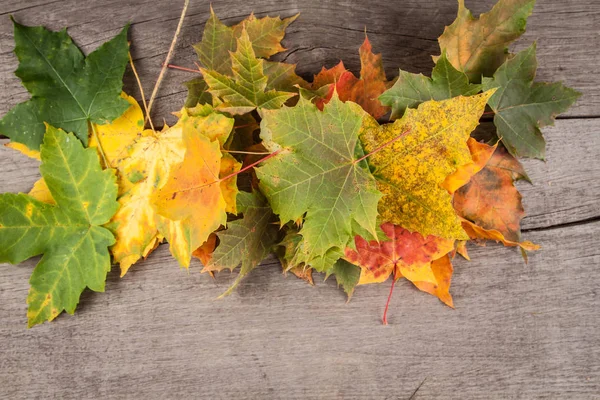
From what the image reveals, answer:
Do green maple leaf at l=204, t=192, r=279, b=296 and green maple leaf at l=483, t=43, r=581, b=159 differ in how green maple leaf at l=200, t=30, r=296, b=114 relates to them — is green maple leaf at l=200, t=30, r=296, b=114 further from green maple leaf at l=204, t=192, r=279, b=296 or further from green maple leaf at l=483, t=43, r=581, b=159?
green maple leaf at l=483, t=43, r=581, b=159

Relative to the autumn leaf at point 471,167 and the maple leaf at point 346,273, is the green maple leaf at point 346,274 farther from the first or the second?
the autumn leaf at point 471,167

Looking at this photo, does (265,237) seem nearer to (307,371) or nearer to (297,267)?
(297,267)

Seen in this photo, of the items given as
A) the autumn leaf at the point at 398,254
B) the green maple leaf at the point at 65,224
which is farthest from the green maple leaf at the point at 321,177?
the green maple leaf at the point at 65,224

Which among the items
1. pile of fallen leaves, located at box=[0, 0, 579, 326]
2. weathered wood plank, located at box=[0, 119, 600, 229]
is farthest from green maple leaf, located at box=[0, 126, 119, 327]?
weathered wood plank, located at box=[0, 119, 600, 229]

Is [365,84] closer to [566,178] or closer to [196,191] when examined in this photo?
[196,191]

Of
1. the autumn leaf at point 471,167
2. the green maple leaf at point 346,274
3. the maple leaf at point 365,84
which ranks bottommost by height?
the green maple leaf at point 346,274

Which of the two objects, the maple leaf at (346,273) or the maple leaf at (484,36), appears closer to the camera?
the maple leaf at (484,36)
